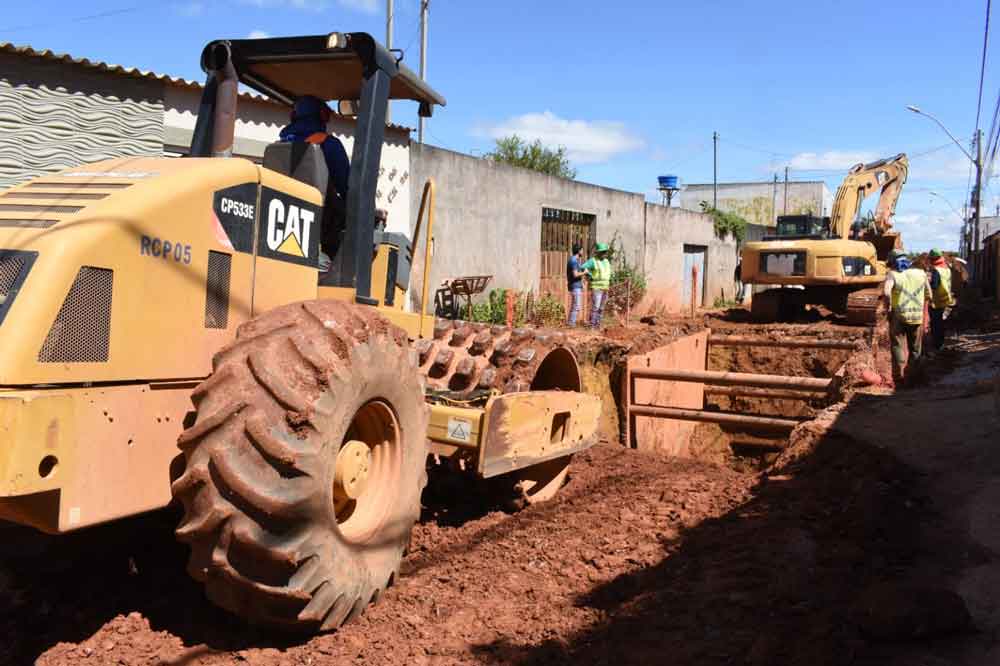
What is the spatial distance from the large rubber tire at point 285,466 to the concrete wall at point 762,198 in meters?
61.0

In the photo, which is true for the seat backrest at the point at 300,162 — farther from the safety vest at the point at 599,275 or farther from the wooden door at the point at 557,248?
the wooden door at the point at 557,248

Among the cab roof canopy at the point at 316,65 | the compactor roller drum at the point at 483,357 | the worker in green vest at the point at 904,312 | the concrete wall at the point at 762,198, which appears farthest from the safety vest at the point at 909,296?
the concrete wall at the point at 762,198

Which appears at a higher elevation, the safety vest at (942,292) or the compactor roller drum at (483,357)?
the safety vest at (942,292)

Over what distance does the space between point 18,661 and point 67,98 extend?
27.3ft

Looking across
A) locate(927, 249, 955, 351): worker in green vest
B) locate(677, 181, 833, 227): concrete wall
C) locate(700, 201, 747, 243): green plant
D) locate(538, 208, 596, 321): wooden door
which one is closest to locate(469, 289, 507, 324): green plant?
locate(538, 208, 596, 321): wooden door

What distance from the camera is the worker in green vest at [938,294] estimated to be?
42.9 feet

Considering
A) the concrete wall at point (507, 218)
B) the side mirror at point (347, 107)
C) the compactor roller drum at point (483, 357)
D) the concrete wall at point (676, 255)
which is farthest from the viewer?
the concrete wall at point (676, 255)

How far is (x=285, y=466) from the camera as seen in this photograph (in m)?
3.02

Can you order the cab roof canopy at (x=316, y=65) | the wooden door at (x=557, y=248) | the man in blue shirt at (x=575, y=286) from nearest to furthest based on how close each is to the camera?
the cab roof canopy at (x=316, y=65) → the man in blue shirt at (x=575, y=286) → the wooden door at (x=557, y=248)

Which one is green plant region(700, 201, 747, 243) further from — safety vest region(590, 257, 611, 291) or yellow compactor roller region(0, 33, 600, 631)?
yellow compactor roller region(0, 33, 600, 631)

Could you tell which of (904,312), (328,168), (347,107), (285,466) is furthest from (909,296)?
(285,466)

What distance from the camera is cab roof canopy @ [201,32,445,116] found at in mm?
4309

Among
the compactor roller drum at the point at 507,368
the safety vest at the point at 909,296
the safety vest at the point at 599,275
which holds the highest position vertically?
the safety vest at the point at 599,275

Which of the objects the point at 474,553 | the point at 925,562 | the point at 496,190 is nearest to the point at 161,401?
the point at 474,553
